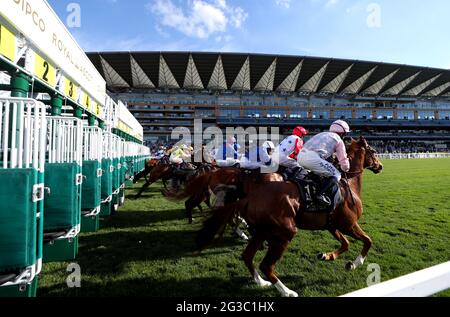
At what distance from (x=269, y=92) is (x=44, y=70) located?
58807mm

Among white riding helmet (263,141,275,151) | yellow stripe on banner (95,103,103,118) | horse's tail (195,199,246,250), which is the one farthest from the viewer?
yellow stripe on banner (95,103,103,118)

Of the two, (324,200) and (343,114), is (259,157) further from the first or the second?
(343,114)

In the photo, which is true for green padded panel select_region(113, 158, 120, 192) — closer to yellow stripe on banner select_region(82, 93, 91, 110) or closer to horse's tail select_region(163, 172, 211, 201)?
yellow stripe on banner select_region(82, 93, 91, 110)

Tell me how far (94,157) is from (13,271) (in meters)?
2.61

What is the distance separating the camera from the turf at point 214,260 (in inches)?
109

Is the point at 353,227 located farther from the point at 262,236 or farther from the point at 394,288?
the point at 394,288

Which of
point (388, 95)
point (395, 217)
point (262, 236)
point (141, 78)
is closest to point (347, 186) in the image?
point (262, 236)

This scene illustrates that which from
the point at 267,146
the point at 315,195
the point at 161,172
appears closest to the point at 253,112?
the point at 161,172

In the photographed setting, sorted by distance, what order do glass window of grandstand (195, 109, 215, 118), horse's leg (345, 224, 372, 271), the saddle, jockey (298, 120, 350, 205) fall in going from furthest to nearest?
1. glass window of grandstand (195, 109, 215, 118)
2. horse's leg (345, 224, 372, 271)
3. jockey (298, 120, 350, 205)
4. the saddle

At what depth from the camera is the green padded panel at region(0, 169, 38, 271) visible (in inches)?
77.9

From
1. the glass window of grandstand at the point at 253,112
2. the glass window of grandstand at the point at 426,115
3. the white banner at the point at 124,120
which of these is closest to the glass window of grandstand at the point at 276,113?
the glass window of grandstand at the point at 253,112

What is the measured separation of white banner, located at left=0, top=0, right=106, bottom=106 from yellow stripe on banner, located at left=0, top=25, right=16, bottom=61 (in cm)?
10

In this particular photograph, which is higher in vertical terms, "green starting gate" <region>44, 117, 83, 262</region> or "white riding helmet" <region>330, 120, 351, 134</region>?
"white riding helmet" <region>330, 120, 351, 134</region>

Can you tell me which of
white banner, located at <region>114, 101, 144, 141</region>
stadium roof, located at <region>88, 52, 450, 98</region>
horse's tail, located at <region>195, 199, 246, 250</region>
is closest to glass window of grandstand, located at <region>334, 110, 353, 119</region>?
stadium roof, located at <region>88, 52, 450, 98</region>
